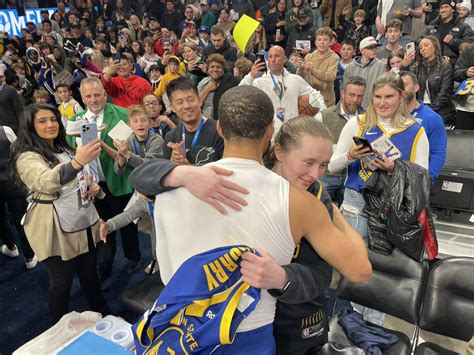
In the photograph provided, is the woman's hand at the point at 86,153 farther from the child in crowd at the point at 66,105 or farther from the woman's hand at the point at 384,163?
the child in crowd at the point at 66,105

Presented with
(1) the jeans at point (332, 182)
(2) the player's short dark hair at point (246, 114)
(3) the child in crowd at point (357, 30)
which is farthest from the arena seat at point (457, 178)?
(2) the player's short dark hair at point (246, 114)

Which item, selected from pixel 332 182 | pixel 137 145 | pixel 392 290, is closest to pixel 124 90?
pixel 137 145

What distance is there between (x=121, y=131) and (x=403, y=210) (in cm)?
213

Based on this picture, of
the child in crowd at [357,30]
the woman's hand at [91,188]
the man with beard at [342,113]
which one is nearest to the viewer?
the woman's hand at [91,188]

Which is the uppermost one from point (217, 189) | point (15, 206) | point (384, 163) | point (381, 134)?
point (217, 189)

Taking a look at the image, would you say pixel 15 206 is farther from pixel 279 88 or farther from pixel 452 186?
pixel 452 186

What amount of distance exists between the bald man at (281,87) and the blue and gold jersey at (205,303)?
3069 millimetres

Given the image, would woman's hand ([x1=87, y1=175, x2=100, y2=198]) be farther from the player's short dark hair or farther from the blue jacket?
the blue jacket

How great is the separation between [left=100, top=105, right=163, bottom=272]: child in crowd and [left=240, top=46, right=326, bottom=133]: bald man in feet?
4.26

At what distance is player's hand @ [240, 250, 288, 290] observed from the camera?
1.11 meters

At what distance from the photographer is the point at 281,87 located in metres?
4.13

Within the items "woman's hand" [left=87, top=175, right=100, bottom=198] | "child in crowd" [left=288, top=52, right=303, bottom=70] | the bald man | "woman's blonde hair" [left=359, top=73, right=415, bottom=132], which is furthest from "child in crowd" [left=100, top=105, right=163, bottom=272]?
"child in crowd" [left=288, top=52, right=303, bottom=70]

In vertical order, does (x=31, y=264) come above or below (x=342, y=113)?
below

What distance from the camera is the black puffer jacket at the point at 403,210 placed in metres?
2.41
